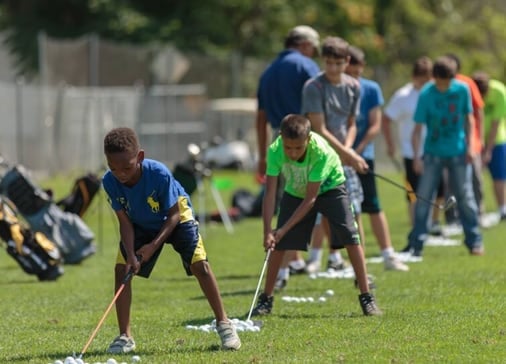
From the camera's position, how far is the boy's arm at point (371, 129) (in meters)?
12.1

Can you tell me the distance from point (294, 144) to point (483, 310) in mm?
1855

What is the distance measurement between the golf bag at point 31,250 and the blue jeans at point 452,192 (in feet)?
12.1

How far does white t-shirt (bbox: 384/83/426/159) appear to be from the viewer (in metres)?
15.8

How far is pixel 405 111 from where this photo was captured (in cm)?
1589

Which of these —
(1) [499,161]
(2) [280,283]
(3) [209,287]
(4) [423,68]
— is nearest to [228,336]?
(3) [209,287]

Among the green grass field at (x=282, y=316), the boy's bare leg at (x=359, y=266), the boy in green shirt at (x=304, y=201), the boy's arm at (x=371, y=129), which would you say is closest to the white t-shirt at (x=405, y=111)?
the green grass field at (x=282, y=316)

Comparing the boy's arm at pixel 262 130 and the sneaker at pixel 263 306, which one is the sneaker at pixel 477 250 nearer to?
the boy's arm at pixel 262 130

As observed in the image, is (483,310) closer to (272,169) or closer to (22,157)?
(272,169)

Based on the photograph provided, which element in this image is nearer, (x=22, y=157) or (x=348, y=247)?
(x=348, y=247)

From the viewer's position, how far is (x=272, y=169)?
9.34 meters

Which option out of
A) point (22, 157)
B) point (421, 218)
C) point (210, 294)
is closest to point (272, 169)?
point (210, 294)

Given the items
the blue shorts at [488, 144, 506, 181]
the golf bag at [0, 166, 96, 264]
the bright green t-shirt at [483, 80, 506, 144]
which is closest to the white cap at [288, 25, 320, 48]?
the golf bag at [0, 166, 96, 264]

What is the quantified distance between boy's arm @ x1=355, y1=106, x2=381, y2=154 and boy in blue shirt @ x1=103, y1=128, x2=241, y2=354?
4064 millimetres

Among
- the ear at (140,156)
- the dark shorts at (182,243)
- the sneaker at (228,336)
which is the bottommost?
the sneaker at (228,336)
